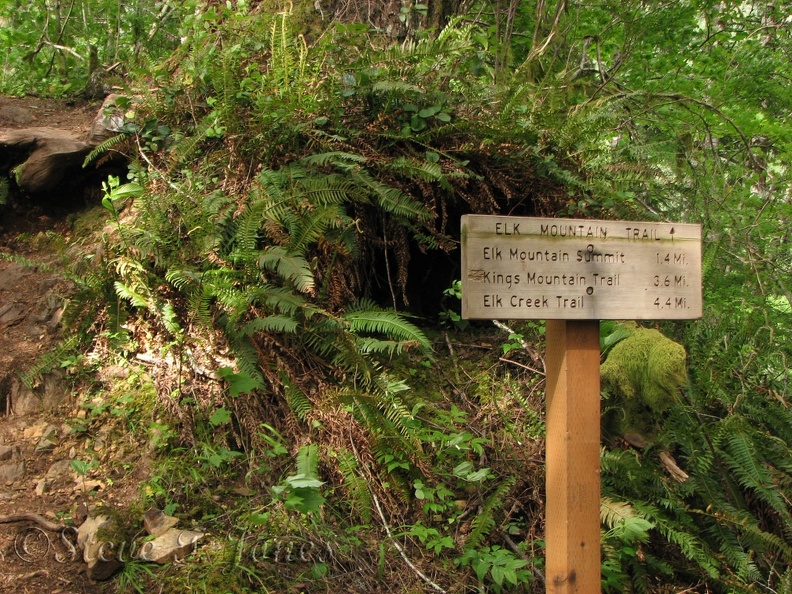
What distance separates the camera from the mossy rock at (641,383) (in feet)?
11.8

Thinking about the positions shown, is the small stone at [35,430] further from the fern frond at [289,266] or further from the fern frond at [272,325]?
the fern frond at [289,266]

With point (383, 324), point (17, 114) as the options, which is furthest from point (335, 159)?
point (17, 114)

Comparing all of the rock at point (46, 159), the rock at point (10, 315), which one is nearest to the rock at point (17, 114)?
the rock at point (46, 159)

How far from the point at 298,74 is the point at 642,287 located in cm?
268

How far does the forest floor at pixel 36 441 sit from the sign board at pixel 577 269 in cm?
210

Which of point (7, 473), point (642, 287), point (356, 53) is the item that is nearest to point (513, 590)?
point (642, 287)

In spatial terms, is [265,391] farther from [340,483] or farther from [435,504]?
[435,504]

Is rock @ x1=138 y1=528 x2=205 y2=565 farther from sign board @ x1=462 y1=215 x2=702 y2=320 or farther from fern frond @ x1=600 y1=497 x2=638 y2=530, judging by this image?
fern frond @ x1=600 y1=497 x2=638 y2=530

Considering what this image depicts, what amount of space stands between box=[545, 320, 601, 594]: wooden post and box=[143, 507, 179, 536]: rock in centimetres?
172

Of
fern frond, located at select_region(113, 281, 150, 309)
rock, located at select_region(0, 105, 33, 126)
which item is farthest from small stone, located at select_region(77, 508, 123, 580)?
rock, located at select_region(0, 105, 33, 126)

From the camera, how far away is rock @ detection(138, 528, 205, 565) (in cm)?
293

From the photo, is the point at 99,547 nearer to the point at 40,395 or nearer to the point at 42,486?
the point at 42,486

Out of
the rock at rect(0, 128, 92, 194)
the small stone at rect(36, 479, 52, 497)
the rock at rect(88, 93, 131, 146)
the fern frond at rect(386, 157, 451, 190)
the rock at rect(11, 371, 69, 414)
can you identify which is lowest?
the small stone at rect(36, 479, 52, 497)

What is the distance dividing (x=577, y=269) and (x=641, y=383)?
1.61 metres
